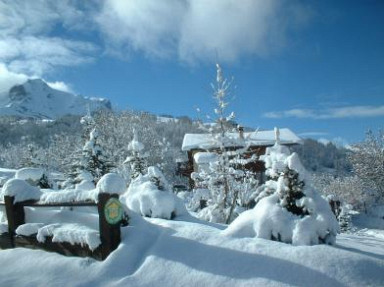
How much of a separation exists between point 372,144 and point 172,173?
1091 inches

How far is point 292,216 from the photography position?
6062mm

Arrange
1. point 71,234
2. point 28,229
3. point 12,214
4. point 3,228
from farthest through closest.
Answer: point 3,228 < point 12,214 < point 28,229 < point 71,234

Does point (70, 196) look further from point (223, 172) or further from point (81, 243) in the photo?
point (223, 172)

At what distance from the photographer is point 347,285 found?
4738 mm

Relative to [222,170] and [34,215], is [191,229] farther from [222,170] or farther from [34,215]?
[222,170]

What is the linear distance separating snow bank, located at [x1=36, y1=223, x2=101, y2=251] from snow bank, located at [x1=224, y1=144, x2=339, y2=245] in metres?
2.09

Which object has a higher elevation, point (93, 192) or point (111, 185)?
point (111, 185)

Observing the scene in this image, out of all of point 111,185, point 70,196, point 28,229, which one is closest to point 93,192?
point 111,185

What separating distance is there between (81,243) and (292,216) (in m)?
3.36

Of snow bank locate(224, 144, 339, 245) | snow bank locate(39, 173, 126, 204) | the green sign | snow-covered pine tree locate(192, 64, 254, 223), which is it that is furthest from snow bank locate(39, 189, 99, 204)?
snow-covered pine tree locate(192, 64, 254, 223)

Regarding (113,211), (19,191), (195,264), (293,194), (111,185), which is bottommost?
(195,264)

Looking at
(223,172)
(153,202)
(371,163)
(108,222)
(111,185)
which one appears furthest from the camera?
(371,163)

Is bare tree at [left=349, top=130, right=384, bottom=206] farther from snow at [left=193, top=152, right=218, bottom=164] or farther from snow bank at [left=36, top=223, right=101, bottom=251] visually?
snow bank at [left=36, top=223, right=101, bottom=251]

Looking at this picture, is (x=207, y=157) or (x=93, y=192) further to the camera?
(x=207, y=157)
